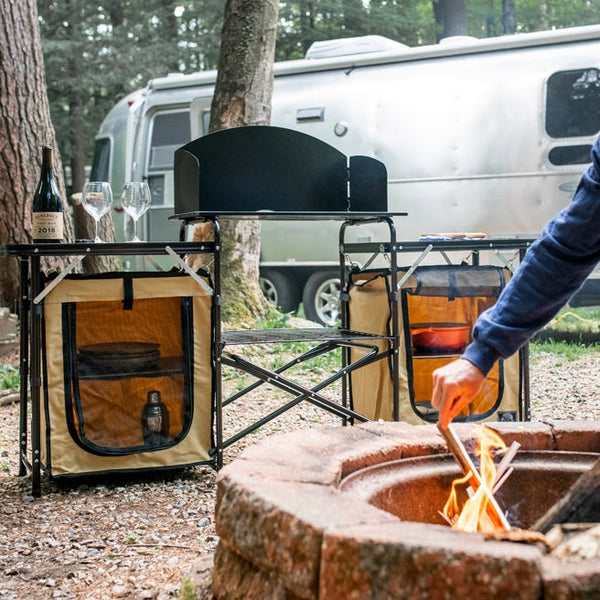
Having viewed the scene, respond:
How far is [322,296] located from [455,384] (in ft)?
22.9

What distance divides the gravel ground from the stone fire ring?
13.3 inches

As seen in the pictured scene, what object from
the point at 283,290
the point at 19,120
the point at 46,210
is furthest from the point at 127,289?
the point at 283,290

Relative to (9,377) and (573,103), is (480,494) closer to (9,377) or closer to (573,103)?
(9,377)

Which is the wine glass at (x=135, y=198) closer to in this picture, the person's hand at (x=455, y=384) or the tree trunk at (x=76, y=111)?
the person's hand at (x=455, y=384)

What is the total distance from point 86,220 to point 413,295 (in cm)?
320

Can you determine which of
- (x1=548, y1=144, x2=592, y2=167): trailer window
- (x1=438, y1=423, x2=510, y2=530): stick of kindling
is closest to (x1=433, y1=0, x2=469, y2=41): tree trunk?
(x1=548, y1=144, x2=592, y2=167): trailer window

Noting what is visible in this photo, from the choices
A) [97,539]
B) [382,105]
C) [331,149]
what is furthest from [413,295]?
[382,105]

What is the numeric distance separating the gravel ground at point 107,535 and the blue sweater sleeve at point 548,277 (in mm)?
846

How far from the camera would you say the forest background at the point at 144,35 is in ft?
47.7

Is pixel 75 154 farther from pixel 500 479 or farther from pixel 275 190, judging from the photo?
pixel 500 479

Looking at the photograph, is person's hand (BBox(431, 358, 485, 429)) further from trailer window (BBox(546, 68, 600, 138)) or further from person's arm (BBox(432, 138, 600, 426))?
trailer window (BBox(546, 68, 600, 138))

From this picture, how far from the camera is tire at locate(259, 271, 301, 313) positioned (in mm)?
8875

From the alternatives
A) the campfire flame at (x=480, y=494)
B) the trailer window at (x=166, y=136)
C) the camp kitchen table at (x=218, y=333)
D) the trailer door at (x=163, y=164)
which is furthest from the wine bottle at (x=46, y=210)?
the trailer window at (x=166, y=136)

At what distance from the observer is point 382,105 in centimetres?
811
